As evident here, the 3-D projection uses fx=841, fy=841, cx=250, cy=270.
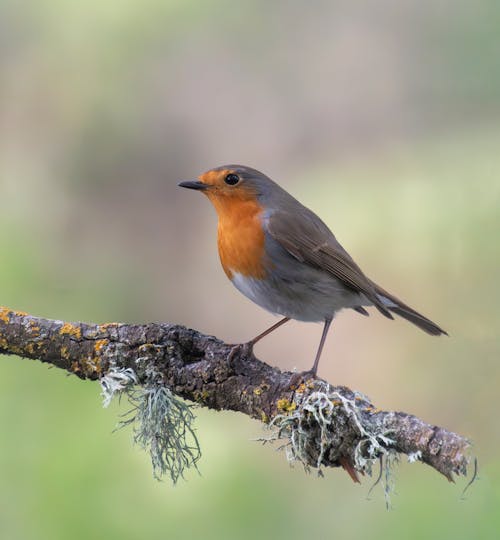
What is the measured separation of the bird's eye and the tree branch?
1074 millimetres

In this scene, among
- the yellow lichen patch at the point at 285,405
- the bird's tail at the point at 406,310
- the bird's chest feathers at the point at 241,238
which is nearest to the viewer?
the yellow lichen patch at the point at 285,405

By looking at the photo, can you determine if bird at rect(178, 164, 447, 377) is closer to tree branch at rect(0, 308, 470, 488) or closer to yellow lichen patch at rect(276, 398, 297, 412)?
tree branch at rect(0, 308, 470, 488)

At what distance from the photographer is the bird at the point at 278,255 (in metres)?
3.52

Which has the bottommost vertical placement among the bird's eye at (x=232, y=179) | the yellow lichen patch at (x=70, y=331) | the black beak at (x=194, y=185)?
the yellow lichen patch at (x=70, y=331)

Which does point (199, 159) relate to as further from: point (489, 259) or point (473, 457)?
point (473, 457)

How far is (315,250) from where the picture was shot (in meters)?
3.67

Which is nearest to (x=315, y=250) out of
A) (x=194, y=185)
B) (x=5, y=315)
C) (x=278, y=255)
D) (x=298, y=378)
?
(x=278, y=255)

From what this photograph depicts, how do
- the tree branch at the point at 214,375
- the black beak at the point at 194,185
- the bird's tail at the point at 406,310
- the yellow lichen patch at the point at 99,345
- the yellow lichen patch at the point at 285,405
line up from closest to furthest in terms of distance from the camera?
the tree branch at the point at 214,375 < the yellow lichen patch at the point at 285,405 < the yellow lichen patch at the point at 99,345 < the black beak at the point at 194,185 < the bird's tail at the point at 406,310

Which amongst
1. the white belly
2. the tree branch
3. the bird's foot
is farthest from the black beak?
the bird's foot

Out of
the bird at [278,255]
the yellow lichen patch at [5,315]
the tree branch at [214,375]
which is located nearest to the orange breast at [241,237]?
the bird at [278,255]

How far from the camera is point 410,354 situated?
543cm

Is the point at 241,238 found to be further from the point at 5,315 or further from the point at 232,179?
the point at 5,315

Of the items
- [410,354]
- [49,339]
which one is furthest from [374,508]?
[49,339]

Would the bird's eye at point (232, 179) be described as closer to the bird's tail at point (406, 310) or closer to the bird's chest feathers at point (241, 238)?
the bird's chest feathers at point (241, 238)
